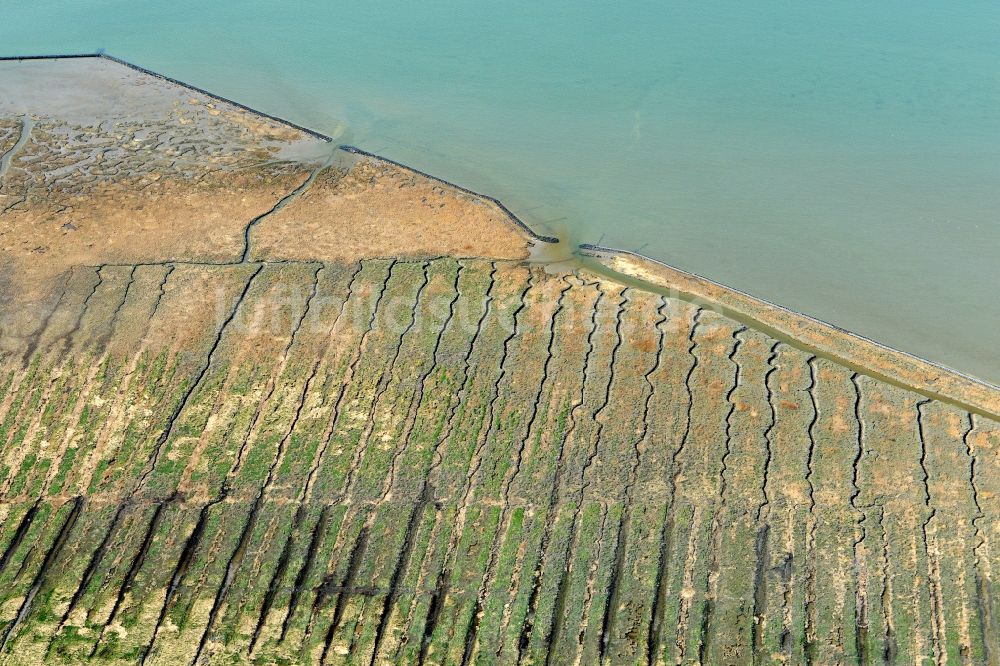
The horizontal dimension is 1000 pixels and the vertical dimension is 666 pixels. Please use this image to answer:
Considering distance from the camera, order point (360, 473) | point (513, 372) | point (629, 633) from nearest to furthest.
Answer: point (629, 633), point (360, 473), point (513, 372)

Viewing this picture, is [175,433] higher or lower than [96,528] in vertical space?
higher

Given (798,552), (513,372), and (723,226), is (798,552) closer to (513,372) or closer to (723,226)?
(513,372)

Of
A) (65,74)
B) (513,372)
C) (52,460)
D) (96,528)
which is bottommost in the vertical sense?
(96,528)

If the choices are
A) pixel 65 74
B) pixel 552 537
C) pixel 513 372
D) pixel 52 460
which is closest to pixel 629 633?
pixel 552 537

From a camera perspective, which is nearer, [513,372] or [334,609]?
[334,609]

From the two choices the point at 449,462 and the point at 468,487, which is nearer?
the point at 468,487

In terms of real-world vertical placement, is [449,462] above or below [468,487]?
above

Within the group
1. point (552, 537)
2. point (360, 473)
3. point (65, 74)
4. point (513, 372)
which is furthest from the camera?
point (65, 74)
